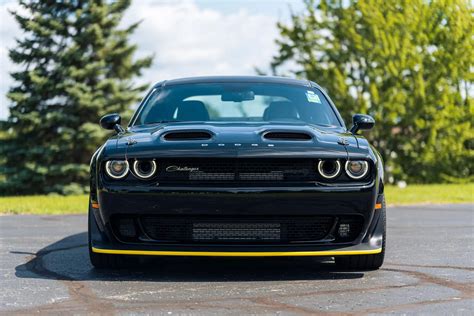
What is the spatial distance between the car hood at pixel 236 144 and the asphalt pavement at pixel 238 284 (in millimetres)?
860

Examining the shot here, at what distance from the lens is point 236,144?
215 inches

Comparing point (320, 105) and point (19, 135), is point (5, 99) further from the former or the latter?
point (320, 105)

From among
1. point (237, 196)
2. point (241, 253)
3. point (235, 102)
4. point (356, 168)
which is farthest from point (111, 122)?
point (356, 168)

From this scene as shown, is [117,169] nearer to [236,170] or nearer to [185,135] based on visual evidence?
[185,135]

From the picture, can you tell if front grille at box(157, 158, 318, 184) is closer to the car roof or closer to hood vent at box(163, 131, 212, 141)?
hood vent at box(163, 131, 212, 141)

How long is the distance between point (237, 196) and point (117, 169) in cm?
84

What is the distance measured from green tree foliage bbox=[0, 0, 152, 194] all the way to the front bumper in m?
25.1

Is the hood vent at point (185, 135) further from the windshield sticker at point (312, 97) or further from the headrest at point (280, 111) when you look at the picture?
the windshield sticker at point (312, 97)

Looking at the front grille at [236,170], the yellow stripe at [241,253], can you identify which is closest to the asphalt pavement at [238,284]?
the yellow stripe at [241,253]

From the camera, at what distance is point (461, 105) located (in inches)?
1191

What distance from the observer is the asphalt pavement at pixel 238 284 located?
15.0 feet

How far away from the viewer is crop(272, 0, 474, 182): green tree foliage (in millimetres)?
29453

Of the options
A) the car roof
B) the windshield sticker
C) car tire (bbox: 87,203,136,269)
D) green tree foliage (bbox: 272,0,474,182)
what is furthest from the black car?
green tree foliage (bbox: 272,0,474,182)

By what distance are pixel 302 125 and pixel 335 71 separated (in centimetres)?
2471
